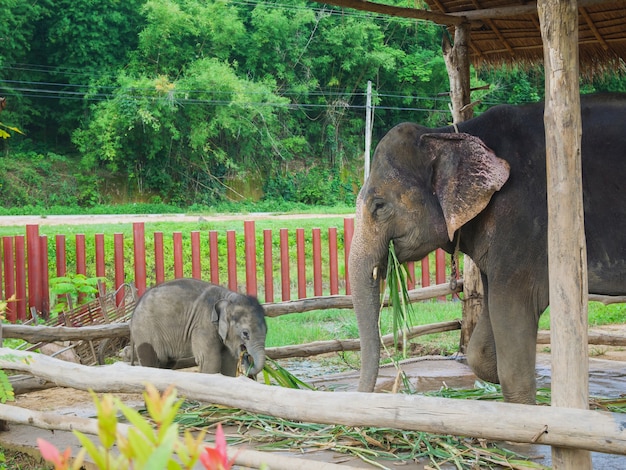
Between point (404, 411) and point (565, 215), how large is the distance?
1.21m

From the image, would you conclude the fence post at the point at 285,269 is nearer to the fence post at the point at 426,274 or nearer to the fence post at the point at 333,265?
the fence post at the point at 333,265

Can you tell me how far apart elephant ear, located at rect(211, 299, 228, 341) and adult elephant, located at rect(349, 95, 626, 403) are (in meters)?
1.38

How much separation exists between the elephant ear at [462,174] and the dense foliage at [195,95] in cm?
2498

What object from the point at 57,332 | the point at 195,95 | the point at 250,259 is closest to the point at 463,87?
the point at 57,332

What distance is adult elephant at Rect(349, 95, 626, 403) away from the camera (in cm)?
504

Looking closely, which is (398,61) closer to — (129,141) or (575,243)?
(129,141)

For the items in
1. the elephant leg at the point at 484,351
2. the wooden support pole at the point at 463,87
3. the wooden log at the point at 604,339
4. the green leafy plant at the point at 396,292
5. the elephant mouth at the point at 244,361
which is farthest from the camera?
the wooden log at the point at 604,339

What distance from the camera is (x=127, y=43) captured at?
34125mm

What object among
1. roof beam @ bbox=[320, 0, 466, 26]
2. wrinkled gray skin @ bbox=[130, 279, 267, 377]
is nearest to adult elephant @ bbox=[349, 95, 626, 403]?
wrinkled gray skin @ bbox=[130, 279, 267, 377]

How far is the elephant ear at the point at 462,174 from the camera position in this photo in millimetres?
5129

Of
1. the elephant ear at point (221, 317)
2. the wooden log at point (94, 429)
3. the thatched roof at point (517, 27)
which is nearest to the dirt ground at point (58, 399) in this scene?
the elephant ear at point (221, 317)

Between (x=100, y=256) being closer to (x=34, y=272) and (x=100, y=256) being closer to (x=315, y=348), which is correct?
(x=34, y=272)

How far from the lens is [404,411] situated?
407 centimetres

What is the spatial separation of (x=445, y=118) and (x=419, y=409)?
36248 millimetres
